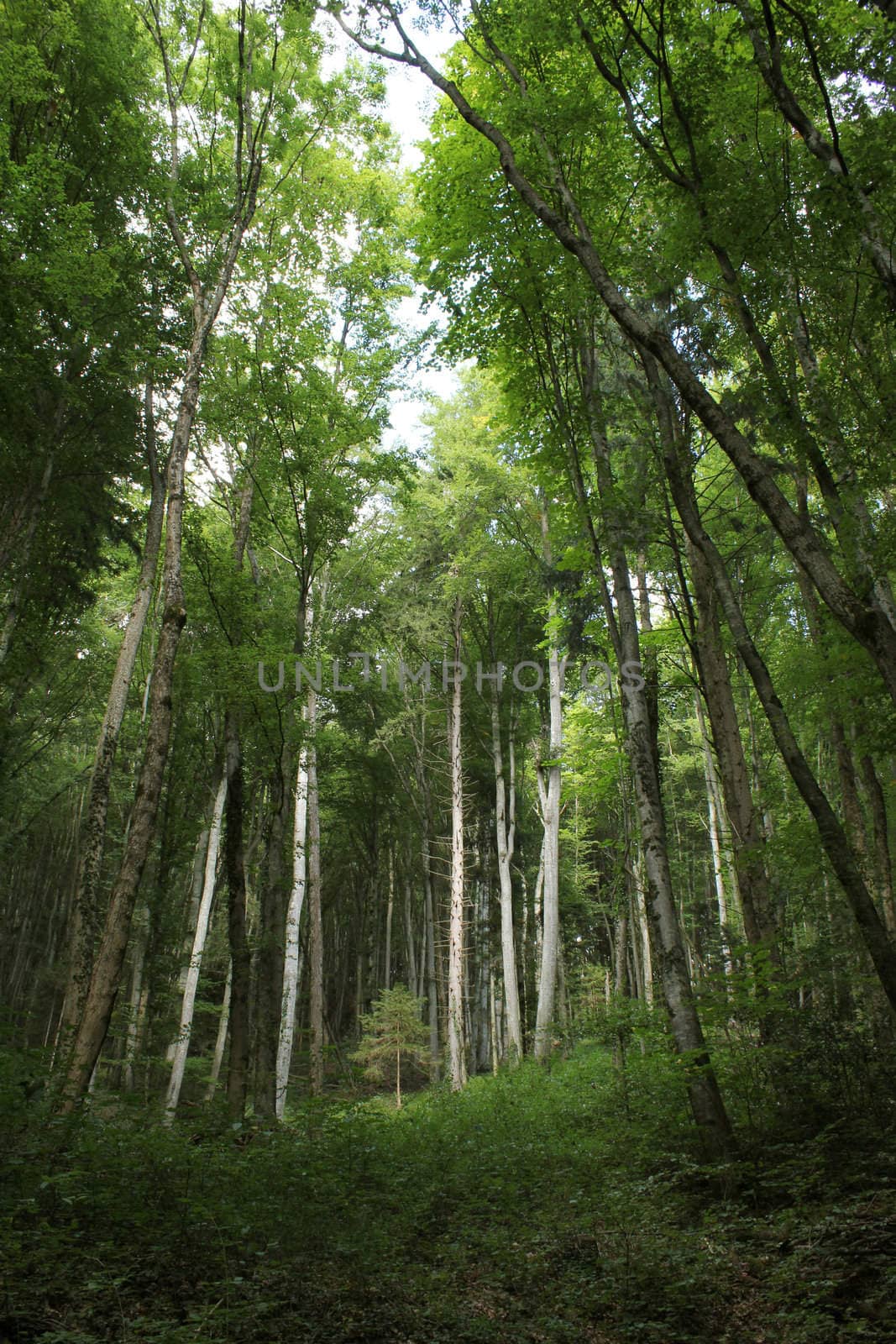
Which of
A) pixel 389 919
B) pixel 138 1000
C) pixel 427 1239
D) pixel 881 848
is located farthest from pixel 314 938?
pixel 389 919

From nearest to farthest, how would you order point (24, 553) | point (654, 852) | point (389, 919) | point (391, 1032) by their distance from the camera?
point (654, 852) < point (24, 553) < point (391, 1032) < point (389, 919)

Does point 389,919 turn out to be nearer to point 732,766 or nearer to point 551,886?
point 551,886

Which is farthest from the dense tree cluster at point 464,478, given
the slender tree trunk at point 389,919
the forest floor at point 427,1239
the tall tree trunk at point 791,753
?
the slender tree trunk at point 389,919

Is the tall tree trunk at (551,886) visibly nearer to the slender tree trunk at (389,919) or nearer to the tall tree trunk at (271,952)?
the tall tree trunk at (271,952)

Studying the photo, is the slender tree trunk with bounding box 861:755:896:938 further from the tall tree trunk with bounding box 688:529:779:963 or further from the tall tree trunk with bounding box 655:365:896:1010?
the tall tree trunk with bounding box 655:365:896:1010

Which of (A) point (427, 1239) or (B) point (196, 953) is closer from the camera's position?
(A) point (427, 1239)

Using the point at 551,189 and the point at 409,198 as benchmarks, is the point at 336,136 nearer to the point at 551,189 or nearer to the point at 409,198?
the point at 409,198

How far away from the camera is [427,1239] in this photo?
5.12 meters

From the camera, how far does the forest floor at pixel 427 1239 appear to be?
10.6 feet

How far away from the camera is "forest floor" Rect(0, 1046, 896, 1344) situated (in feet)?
10.6

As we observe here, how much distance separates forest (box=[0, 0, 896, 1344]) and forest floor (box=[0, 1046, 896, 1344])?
0.04 metres

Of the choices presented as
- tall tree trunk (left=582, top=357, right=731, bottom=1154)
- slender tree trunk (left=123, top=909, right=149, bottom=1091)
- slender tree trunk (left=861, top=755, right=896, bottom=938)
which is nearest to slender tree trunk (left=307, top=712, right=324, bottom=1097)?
slender tree trunk (left=123, top=909, right=149, bottom=1091)

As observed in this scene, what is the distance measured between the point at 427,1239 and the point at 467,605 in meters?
13.8

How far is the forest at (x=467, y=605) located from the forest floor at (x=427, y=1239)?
39 millimetres
